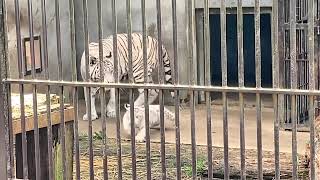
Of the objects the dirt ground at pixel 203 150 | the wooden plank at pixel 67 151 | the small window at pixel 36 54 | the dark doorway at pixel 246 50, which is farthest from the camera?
the dark doorway at pixel 246 50

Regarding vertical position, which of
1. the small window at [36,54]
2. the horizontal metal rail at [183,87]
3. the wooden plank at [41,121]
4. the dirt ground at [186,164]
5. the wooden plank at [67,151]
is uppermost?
the small window at [36,54]

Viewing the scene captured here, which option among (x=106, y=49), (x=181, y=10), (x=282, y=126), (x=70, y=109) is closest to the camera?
(x=70, y=109)

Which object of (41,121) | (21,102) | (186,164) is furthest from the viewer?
(186,164)

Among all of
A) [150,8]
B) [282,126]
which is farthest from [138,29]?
[282,126]

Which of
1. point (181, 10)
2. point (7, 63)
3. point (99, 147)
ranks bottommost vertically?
point (99, 147)

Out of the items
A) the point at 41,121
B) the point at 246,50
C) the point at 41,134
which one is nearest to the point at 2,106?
the point at 41,121

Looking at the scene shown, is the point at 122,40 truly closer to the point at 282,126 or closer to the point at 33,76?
the point at 282,126

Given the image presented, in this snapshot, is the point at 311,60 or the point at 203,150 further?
the point at 203,150

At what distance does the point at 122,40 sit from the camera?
10828mm

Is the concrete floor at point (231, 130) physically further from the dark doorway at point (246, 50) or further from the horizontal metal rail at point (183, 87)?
the horizontal metal rail at point (183, 87)

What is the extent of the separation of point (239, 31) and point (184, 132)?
6.42m

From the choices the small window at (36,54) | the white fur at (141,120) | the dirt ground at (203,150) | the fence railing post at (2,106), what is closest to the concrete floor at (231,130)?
the dirt ground at (203,150)

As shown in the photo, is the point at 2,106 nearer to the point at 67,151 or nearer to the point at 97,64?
the point at 67,151

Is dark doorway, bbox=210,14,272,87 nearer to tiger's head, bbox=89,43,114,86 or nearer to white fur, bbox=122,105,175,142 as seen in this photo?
tiger's head, bbox=89,43,114,86
